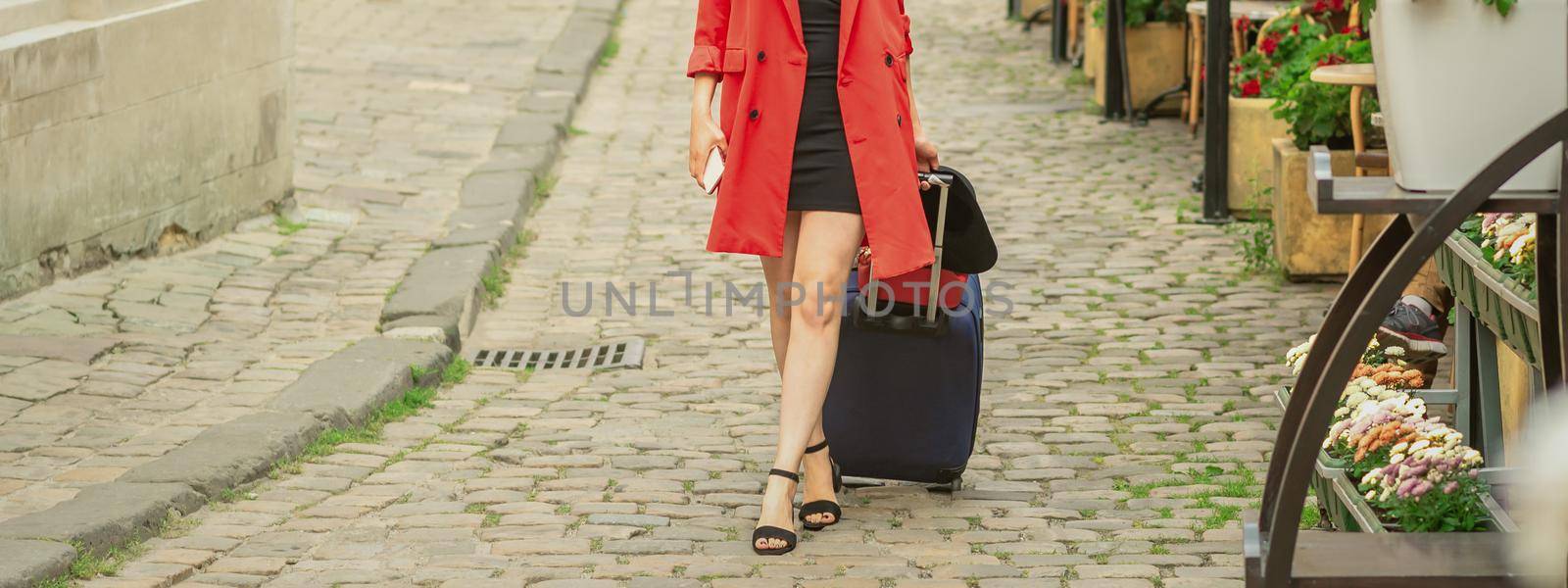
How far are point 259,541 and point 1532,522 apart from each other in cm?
302

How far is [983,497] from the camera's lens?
A: 4.74 m

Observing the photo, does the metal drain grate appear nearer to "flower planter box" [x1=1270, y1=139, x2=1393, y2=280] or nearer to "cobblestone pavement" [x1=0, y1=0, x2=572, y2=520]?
"cobblestone pavement" [x1=0, y1=0, x2=572, y2=520]

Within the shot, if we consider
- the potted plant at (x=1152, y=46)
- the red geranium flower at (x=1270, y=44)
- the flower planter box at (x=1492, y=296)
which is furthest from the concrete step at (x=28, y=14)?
the potted plant at (x=1152, y=46)

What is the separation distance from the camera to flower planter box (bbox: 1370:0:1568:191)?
7.92 feet

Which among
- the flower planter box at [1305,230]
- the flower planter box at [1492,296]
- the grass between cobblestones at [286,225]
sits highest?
the flower planter box at [1492,296]

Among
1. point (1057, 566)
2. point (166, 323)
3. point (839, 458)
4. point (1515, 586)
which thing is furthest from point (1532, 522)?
point (166, 323)

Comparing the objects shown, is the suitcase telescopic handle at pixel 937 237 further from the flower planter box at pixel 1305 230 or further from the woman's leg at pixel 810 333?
the flower planter box at pixel 1305 230

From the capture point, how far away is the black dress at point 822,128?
4203mm

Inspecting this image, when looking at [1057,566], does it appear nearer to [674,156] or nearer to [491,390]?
[491,390]

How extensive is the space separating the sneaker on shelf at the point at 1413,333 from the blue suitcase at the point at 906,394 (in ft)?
3.29

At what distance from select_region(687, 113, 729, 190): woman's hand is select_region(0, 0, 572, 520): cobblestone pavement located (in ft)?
6.00

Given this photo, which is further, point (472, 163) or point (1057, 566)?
point (472, 163)

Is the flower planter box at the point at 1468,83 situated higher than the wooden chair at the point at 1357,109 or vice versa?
the flower planter box at the point at 1468,83

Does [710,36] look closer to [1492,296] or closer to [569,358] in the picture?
[1492,296]
